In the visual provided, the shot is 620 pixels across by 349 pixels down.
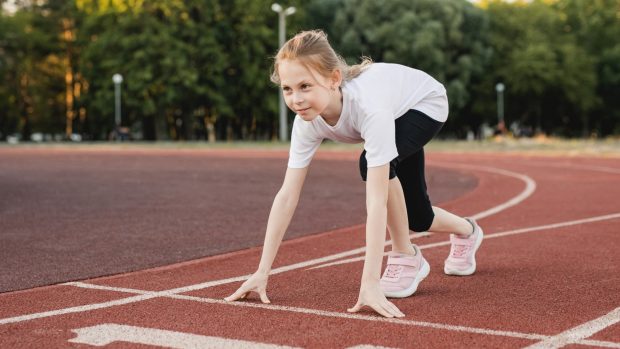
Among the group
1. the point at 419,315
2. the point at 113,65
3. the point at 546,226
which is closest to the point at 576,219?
the point at 546,226

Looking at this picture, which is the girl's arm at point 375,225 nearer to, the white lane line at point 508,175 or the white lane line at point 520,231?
the white lane line at point 520,231

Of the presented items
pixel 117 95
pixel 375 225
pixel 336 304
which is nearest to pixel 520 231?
pixel 336 304

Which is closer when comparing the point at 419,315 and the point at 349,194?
the point at 419,315

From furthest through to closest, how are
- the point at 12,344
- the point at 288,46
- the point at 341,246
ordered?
the point at 341,246 < the point at 288,46 < the point at 12,344

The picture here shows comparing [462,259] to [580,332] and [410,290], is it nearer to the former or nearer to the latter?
[410,290]

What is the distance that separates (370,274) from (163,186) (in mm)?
9454

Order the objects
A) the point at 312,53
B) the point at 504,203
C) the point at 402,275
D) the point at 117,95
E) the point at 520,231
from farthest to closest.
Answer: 1. the point at 117,95
2. the point at 504,203
3. the point at 520,231
4. the point at 402,275
5. the point at 312,53

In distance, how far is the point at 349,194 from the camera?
39.2 ft

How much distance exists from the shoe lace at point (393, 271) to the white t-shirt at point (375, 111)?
0.82 meters

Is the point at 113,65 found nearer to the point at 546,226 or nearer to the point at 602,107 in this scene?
the point at 602,107

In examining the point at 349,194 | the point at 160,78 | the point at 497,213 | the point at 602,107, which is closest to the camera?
the point at 497,213

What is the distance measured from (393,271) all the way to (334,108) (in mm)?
1147

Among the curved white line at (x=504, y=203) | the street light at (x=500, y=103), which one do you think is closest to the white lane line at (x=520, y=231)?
the curved white line at (x=504, y=203)

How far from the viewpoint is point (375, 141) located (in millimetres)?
4160
